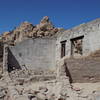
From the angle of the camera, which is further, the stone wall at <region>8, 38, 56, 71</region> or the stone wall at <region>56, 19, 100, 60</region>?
the stone wall at <region>8, 38, 56, 71</region>

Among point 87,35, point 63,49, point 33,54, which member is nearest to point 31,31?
point 33,54

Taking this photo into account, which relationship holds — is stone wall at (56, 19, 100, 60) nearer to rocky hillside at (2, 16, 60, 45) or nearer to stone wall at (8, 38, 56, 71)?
stone wall at (8, 38, 56, 71)

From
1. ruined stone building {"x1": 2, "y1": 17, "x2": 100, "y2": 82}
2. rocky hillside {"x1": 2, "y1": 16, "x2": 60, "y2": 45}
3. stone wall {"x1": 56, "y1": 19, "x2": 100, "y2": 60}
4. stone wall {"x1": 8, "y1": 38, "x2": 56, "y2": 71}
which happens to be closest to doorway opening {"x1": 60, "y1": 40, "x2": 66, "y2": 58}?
ruined stone building {"x1": 2, "y1": 17, "x2": 100, "y2": 82}

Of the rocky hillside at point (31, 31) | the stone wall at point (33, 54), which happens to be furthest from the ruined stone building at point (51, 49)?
the rocky hillside at point (31, 31)

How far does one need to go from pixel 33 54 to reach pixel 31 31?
1138 cm

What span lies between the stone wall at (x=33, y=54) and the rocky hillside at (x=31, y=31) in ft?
26.7

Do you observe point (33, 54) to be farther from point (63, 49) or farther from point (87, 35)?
point (87, 35)

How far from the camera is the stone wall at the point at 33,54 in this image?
49.9 feet

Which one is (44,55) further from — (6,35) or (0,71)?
(6,35)

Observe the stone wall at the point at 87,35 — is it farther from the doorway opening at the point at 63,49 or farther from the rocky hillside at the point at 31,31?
the rocky hillside at the point at 31,31

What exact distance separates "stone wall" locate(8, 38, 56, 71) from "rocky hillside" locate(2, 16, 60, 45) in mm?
8149

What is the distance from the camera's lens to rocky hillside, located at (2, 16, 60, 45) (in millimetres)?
25038

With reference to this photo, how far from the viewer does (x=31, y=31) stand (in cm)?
2656

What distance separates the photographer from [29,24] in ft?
89.5
